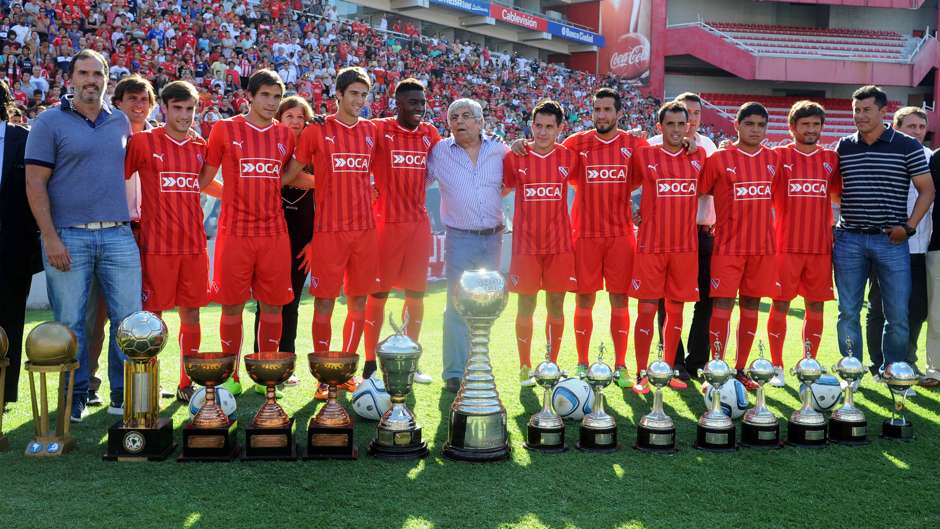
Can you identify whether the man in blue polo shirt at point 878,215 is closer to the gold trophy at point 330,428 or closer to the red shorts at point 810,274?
the red shorts at point 810,274

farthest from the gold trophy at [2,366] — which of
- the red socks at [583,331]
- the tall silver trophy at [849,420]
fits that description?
the tall silver trophy at [849,420]

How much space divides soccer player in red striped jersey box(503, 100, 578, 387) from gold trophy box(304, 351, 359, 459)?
194 cm

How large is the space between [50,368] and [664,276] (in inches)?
157

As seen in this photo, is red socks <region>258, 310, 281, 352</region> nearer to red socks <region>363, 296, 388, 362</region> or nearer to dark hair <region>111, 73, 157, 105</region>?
red socks <region>363, 296, 388, 362</region>

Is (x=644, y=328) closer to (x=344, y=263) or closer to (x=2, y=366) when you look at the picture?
(x=344, y=263)

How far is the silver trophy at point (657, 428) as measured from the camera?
168 inches

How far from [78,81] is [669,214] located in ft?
12.9

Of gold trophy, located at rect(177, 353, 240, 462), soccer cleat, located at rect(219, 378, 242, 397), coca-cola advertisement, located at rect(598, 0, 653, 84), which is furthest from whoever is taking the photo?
coca-cola advertisement, located at rect(598, 0, 653, 84)

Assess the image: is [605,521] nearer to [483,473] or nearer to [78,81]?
[483,473]

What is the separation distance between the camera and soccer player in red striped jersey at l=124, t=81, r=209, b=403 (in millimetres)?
5012

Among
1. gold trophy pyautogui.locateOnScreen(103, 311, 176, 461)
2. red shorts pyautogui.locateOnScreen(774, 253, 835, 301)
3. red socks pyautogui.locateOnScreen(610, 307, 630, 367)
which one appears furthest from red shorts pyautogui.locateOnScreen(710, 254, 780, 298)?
gold trophy pyautogui.locateOnScreen(103, 311, 176, 461)

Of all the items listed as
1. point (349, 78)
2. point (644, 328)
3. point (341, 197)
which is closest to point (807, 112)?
point (644, 328)

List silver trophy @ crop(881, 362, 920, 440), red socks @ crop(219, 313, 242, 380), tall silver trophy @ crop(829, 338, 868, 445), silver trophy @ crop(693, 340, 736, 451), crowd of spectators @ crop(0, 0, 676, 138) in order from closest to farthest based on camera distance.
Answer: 1. silver trophy @ crop(693, 340, 736, 451)
2. tall silver trophy @ crop(829, 338, 868, 445)
3. silver trophy @ crop(881, 362, 920, 440)
4. red socks @ crop(219, 313, 242, 380)
5. crowd of spectators @ crop(0, 0, 676, 138)

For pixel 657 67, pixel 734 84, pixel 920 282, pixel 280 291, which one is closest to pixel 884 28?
pixel 734 84
